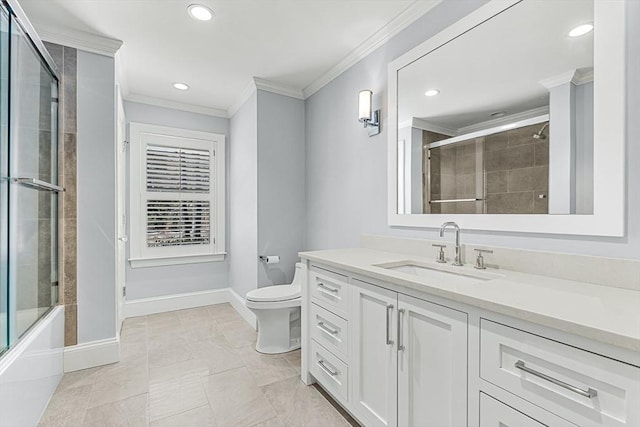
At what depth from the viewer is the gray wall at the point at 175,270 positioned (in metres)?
3.41

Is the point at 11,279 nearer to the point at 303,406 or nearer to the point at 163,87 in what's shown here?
the point at 303,406

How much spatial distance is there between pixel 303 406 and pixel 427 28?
2.43 metres

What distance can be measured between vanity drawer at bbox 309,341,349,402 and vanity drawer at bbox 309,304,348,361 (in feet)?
0.15

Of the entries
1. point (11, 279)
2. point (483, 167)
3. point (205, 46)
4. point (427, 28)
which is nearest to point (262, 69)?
point (205, 46)

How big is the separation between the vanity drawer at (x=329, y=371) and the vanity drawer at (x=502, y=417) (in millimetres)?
770

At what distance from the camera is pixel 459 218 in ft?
5.65

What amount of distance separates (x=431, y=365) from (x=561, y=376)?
44 centimetres

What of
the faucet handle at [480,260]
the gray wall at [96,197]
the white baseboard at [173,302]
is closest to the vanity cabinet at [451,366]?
the faucet handle at [480,260]

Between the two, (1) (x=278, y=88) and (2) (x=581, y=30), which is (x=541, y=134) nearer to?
(2) (x=581, y=30)

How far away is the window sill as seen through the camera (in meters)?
3.40

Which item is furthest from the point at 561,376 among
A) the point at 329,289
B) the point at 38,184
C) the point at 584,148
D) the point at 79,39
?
the point at 79,39

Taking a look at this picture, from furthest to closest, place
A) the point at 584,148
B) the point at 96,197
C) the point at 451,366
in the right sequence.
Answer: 1. the point at 96,197
2. the point at 584,148
3. the point at 451,366

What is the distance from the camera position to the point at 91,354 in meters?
2.28

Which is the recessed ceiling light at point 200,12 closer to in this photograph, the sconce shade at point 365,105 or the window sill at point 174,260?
the sconce shade at point 365,105
